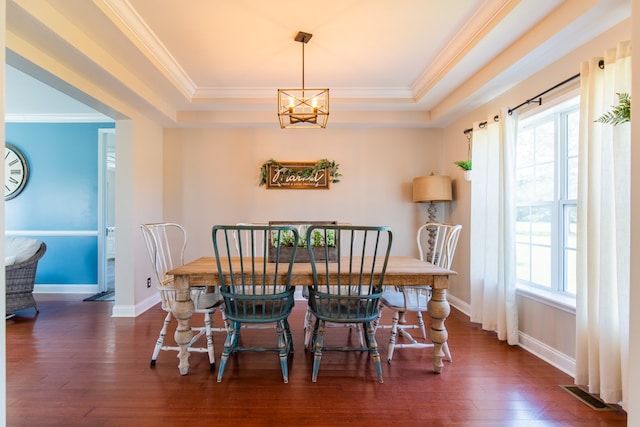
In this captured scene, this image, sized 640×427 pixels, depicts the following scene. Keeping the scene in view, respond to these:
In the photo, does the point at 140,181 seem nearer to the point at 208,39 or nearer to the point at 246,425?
the point at 208,39

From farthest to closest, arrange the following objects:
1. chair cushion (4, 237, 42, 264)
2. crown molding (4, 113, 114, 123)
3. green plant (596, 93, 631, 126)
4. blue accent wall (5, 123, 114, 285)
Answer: blue accent wall (5, 123, 114, 285)
crown molding (4, 113, 114, 123)
chair cushion (4, 237, 42, 264)
green plant (596, 93, 631, 126)

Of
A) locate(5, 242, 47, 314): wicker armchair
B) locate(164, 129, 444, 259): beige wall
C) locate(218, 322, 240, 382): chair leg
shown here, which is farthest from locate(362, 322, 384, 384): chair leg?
locate(5, 242, 47, 314): wicker armchair

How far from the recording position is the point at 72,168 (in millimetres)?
4539

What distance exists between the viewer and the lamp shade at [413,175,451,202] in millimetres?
3822

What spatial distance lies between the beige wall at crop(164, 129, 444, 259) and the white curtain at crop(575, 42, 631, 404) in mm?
2340

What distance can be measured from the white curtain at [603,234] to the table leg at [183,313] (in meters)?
2.48

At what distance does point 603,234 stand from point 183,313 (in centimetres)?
258

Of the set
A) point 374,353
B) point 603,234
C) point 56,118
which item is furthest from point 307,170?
point 56,118

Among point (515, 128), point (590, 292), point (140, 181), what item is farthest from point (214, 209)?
point (590, 292)

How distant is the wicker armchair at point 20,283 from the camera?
3.42m

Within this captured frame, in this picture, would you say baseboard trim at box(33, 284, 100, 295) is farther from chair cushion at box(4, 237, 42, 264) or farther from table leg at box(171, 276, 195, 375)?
table leg at box(171, 276, 195, 375)

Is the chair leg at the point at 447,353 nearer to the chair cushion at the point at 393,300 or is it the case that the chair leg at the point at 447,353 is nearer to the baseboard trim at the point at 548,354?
the chair cushion at the point at 393,300

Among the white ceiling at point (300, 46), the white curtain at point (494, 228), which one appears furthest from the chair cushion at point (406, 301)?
the white ceiling at point (300, 46)

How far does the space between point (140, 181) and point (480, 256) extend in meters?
3.72
